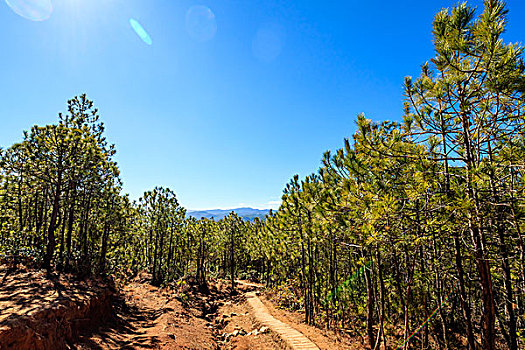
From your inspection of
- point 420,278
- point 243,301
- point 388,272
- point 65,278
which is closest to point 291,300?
point 243,301

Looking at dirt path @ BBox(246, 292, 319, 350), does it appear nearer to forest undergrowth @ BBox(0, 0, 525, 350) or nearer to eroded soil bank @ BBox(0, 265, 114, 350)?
forest undergrowth @ BBox(0, 0, 525, 350)

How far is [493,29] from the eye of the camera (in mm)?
3289

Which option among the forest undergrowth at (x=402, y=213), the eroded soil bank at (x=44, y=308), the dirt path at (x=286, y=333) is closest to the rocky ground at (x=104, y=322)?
the eroded soil bank at (x=44, y=308)

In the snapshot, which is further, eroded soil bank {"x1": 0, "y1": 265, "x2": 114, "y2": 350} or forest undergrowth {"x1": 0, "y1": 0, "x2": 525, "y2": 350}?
eroded soil bank {"x1": 0, "y1": 265, "x2": 114, "y2": 350}

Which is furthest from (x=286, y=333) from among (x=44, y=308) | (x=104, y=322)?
(x=44, y=308)

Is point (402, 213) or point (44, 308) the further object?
point (44, 308)

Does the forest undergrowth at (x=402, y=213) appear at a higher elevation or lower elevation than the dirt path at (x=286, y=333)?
higher

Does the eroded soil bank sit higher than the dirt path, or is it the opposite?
the eroded soil bank

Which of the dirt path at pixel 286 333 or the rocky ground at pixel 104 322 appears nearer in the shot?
the rocky ground at pixel 104 322

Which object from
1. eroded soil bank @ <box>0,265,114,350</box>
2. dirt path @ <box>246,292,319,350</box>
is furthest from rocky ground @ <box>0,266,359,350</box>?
dirt path @ <box>246,292,319,350</box>

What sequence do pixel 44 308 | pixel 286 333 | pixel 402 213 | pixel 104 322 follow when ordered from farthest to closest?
pixel 286 333
pixel 104 322
pixel 44 308
pixel 402 213

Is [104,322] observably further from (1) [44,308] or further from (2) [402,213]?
(2) [402,213]

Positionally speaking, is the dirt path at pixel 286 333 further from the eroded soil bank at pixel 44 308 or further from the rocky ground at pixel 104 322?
the eroded soil bank at pixel 44 308

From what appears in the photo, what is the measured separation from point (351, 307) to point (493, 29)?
15110 mm
